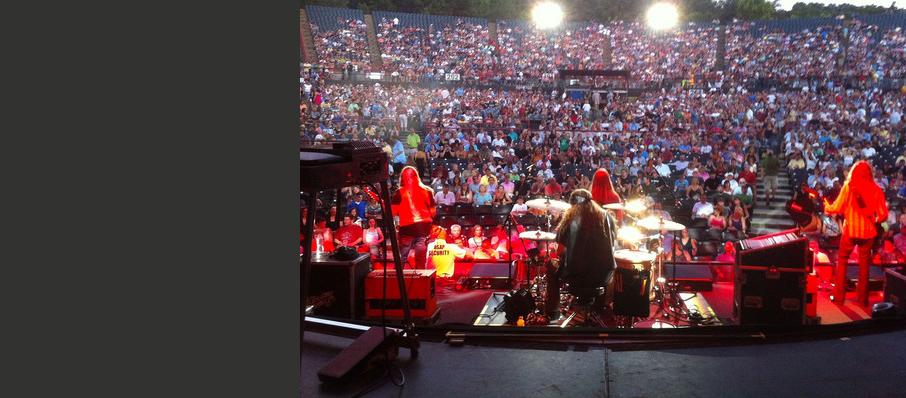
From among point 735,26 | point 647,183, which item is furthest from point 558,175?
point 735,26

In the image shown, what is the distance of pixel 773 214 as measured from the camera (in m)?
10.5

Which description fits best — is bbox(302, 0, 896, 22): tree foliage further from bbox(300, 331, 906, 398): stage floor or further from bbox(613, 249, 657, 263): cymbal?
bbox(300, 331, 906, 398): stage floor

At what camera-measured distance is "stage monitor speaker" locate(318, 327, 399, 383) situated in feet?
8.13

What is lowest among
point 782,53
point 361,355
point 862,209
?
point 361,355

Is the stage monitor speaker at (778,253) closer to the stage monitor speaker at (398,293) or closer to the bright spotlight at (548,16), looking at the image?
the stage monitor speaker at (398,293)

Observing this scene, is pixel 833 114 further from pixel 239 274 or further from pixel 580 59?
pixel 239 274

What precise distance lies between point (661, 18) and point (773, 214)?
1397 cm

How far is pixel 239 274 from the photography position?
118 centimetres

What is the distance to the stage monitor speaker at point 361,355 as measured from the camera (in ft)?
8.13

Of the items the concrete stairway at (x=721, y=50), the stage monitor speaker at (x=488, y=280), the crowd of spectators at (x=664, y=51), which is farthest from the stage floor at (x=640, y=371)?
the concrete stairway at (x=721, y=50)

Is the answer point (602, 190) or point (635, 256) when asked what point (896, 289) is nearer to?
point (635, 256)

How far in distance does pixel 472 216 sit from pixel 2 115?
25.9 ft

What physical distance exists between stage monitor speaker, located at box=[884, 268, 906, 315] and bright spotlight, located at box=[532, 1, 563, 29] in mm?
19019

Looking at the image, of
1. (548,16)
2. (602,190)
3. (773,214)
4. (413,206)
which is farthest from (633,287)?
(548,16)
